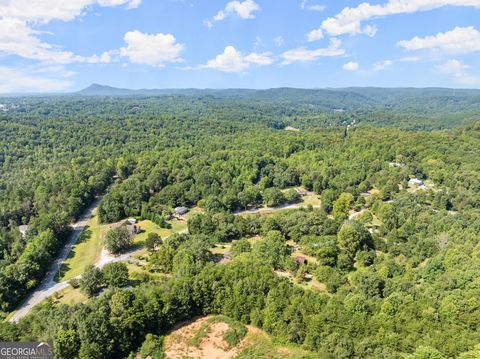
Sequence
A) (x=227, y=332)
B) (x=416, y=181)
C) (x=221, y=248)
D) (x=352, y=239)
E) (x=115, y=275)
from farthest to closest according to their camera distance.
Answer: (x=416, y=181) → (x=221, y=248) → (x=352, y=239) → (x=115, y=275) → (x=227, y=332)

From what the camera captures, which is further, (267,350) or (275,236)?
(275,236)

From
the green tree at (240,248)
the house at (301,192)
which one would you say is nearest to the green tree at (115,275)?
the green tree at (240,248)

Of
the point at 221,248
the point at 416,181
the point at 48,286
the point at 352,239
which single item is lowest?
the point at 48,286

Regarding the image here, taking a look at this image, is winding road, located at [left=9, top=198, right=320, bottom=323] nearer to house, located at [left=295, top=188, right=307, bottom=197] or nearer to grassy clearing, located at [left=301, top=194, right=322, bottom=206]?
grassy clearing, located at [left=301, top=194, right=322, bottom=206]

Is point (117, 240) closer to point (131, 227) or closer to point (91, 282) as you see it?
point (131, 227)

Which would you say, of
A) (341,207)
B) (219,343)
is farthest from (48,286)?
(341,207)

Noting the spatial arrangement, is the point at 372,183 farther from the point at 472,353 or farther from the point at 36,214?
the point at 36,214

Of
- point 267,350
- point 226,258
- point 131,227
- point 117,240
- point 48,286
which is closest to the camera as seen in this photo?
point 267,350

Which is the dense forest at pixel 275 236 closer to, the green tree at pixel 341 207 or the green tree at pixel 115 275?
the green tree at pixel 341 207
